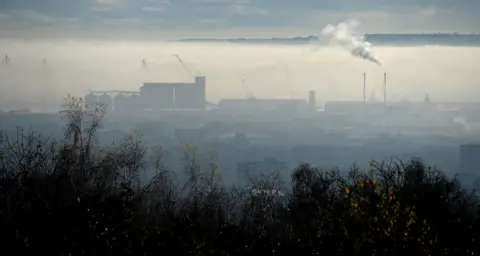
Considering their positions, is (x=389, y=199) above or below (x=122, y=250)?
above

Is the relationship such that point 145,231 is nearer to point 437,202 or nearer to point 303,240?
point 303,240

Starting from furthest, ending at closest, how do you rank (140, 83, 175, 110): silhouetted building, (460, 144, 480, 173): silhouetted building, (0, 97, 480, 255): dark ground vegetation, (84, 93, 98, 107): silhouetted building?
(140, 83, 175, 110): silhouetted building → (460, 144, 480, 173): silhouetted building → (84, 93, 98, 107): silhouetted building → (0, 97, 480, 255): dark ground vegetation

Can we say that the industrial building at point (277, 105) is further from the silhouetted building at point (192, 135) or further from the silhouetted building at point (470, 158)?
the silhouetted building at point (470, 158)

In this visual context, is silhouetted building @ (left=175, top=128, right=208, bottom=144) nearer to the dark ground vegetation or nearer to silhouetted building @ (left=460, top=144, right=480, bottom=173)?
silhouetted building @ (left=460, top=144, right=480, bottom=173)

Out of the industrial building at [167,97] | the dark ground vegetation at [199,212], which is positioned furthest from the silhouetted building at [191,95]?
the dark ground vegetation at [199,212]

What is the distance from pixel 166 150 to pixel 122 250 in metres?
8.99

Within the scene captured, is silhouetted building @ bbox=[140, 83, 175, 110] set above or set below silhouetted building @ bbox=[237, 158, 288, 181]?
above

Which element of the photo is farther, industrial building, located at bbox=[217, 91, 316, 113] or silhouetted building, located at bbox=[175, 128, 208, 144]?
industrial building, located at bbox=[217, 91, 316, 113]

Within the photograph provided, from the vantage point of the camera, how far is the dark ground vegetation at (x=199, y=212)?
583cm

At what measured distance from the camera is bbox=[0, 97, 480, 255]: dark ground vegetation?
583cm

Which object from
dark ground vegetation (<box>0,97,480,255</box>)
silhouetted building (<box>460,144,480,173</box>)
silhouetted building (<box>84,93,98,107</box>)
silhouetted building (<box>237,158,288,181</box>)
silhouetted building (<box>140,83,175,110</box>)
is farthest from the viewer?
silhouetted building (<box>140,83,175,110</box>)

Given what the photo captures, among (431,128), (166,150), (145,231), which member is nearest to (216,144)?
(166,150)

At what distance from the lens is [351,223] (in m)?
6.01

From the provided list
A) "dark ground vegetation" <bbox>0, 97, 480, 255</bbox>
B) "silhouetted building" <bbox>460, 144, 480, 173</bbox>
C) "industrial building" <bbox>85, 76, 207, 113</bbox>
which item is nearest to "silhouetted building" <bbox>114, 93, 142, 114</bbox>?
"industrial building" <bbox>85, 76, 207, 113</bbox>
